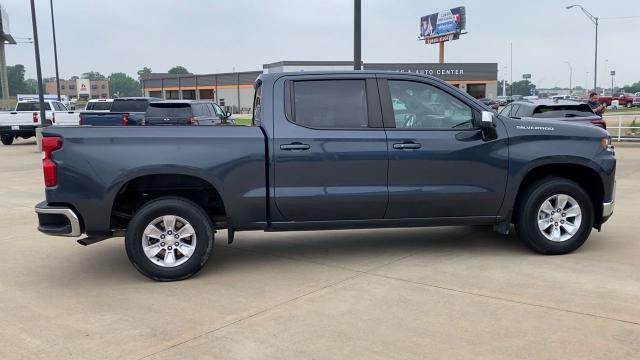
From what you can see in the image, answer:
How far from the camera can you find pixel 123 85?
17562 centimetres

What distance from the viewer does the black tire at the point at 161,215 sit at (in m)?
5.26

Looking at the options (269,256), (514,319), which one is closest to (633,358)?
(514,319)

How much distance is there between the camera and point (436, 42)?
84.4 metres

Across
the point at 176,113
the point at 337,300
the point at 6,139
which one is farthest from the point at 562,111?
the point at 6,139

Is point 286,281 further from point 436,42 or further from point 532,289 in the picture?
point 436,42

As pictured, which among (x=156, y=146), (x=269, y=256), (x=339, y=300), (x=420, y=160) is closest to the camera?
(x=339, y=300)

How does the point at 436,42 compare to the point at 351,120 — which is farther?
the point at 436,42

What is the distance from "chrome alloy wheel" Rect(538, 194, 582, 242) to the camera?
5.93 metres

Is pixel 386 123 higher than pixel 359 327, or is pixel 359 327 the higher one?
pixel 386 123

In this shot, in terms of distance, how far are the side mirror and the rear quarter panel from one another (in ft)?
7.14

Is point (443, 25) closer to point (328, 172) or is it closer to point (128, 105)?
point (128, 105)

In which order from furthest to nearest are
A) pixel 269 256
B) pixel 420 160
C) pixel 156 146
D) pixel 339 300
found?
1. pixel 269 256
2. pixel 420 160
3. pixel 156 146
4. pixel 339 300

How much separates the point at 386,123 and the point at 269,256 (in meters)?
1.95

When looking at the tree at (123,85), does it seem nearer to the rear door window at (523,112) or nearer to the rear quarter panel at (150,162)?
the rear door window at (523,112)
